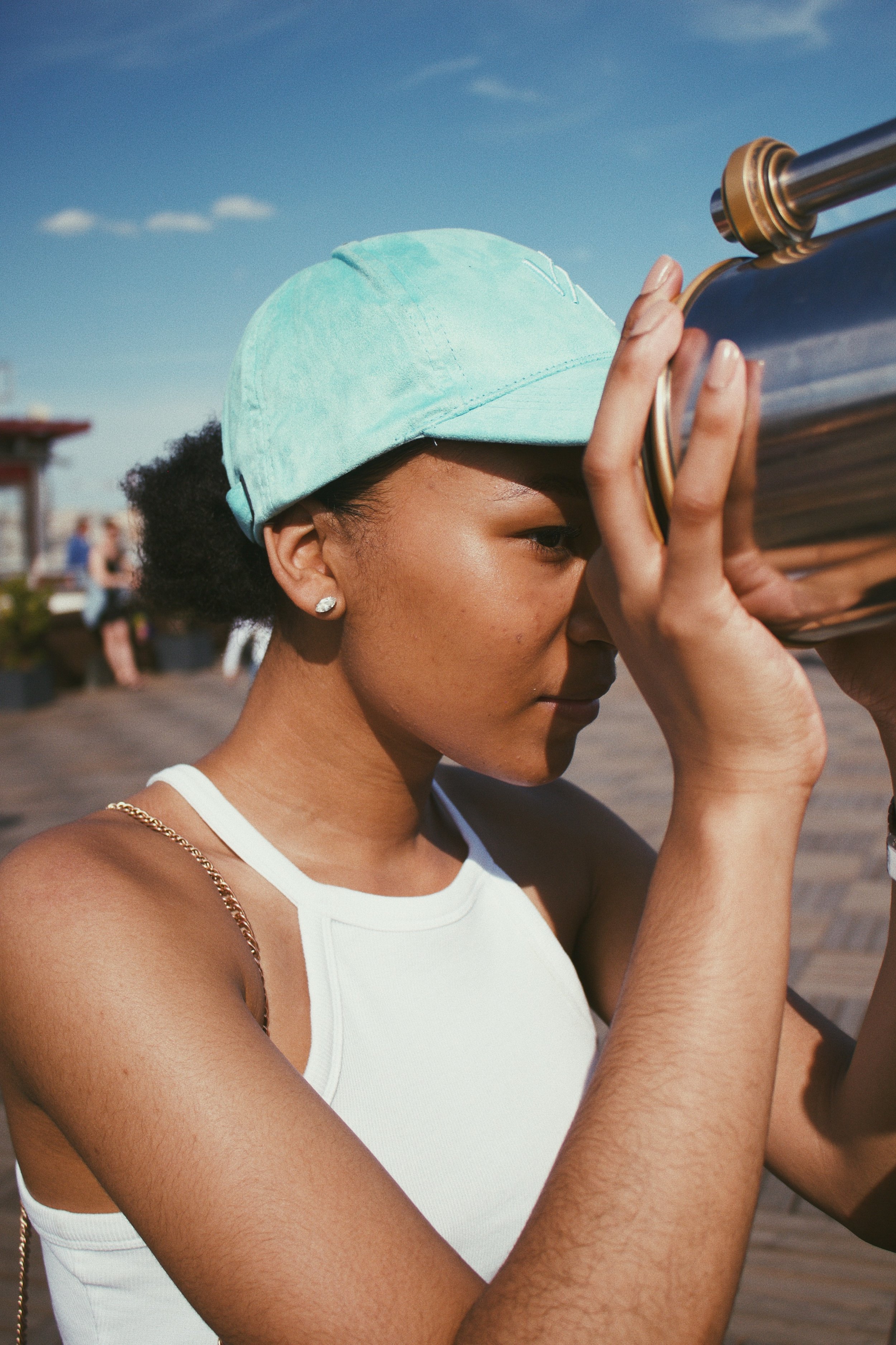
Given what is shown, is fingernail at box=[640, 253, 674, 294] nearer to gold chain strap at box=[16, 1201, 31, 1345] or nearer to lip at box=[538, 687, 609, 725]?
lip at box=[538, 687, 609, 725]

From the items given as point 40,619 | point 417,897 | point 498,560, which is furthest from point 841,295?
point 40,619

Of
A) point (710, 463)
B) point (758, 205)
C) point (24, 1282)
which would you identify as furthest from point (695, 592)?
point (24, 1282)

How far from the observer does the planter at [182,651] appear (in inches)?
525

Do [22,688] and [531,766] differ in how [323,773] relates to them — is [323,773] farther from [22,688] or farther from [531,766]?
[22,688]

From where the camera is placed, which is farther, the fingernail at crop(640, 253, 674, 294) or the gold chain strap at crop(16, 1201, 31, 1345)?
the gold chain strap at crop(16, 1201, 31, 1345)

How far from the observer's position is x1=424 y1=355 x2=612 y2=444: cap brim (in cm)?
124

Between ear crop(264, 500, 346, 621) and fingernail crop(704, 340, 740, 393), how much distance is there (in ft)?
2.27

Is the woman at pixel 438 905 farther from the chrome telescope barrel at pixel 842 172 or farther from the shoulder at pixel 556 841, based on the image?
the chrome telescope barrel at pixel 842 172

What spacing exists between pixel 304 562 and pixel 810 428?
0.78 meters

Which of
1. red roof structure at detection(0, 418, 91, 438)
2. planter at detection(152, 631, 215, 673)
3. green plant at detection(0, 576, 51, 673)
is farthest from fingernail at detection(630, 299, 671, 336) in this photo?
red roof structure at detection(0, 418, 91, 438)

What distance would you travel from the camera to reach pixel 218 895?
1.29 metres

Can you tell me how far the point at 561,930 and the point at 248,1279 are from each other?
35.5 inches

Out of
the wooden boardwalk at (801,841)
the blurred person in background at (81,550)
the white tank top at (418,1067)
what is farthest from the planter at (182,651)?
the white tank top at (418,1067)

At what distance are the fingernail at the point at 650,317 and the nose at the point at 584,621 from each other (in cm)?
45
